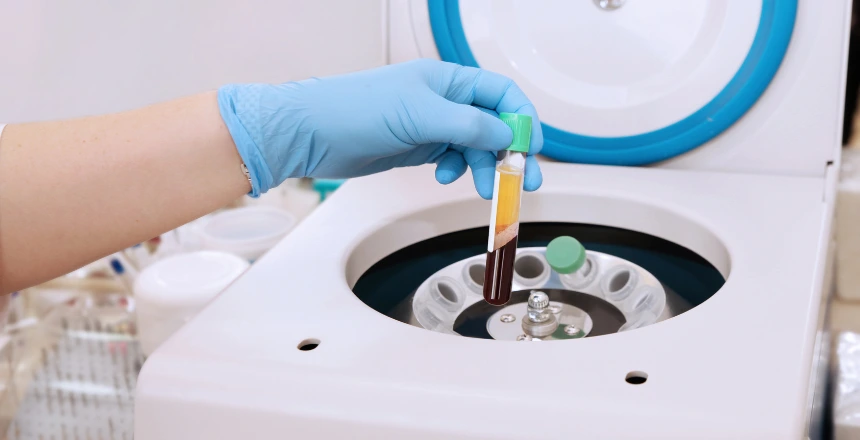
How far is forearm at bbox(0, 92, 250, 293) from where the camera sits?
2.15 feet

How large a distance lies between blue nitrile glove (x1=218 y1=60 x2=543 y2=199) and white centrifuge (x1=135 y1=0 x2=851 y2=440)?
103 mm

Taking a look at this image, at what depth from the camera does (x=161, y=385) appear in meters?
0.55

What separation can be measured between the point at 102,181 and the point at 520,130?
40cm

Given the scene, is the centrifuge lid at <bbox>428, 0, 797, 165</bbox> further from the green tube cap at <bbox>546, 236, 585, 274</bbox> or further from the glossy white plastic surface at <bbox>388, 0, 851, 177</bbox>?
the green tube cap at <bbox>546, 236, 585, 274</bbox>

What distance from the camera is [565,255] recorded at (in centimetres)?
81

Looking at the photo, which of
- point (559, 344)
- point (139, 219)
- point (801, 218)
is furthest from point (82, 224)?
point (801, 218)

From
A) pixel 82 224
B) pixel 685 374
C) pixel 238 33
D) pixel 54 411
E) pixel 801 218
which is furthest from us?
pixel 238 33

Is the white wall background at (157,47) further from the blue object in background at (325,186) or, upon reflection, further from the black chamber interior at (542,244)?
the black chamber interior at (542,244)

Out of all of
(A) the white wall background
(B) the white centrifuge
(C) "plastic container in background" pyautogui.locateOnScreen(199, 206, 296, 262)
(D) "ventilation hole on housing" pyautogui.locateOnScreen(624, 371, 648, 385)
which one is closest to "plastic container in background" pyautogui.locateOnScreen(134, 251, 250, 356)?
(C) "plastic container in background" pyautogui.locateOnScreen(199, 206, 296, 262)

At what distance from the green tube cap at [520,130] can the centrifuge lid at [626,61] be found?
0.31 meters

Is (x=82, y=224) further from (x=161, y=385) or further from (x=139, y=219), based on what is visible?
(x=161, y=385)

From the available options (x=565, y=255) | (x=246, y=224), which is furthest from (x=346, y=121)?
(x=246, y=224)

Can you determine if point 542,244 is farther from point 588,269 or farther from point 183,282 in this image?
point 183,282

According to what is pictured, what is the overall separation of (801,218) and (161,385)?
664mm
